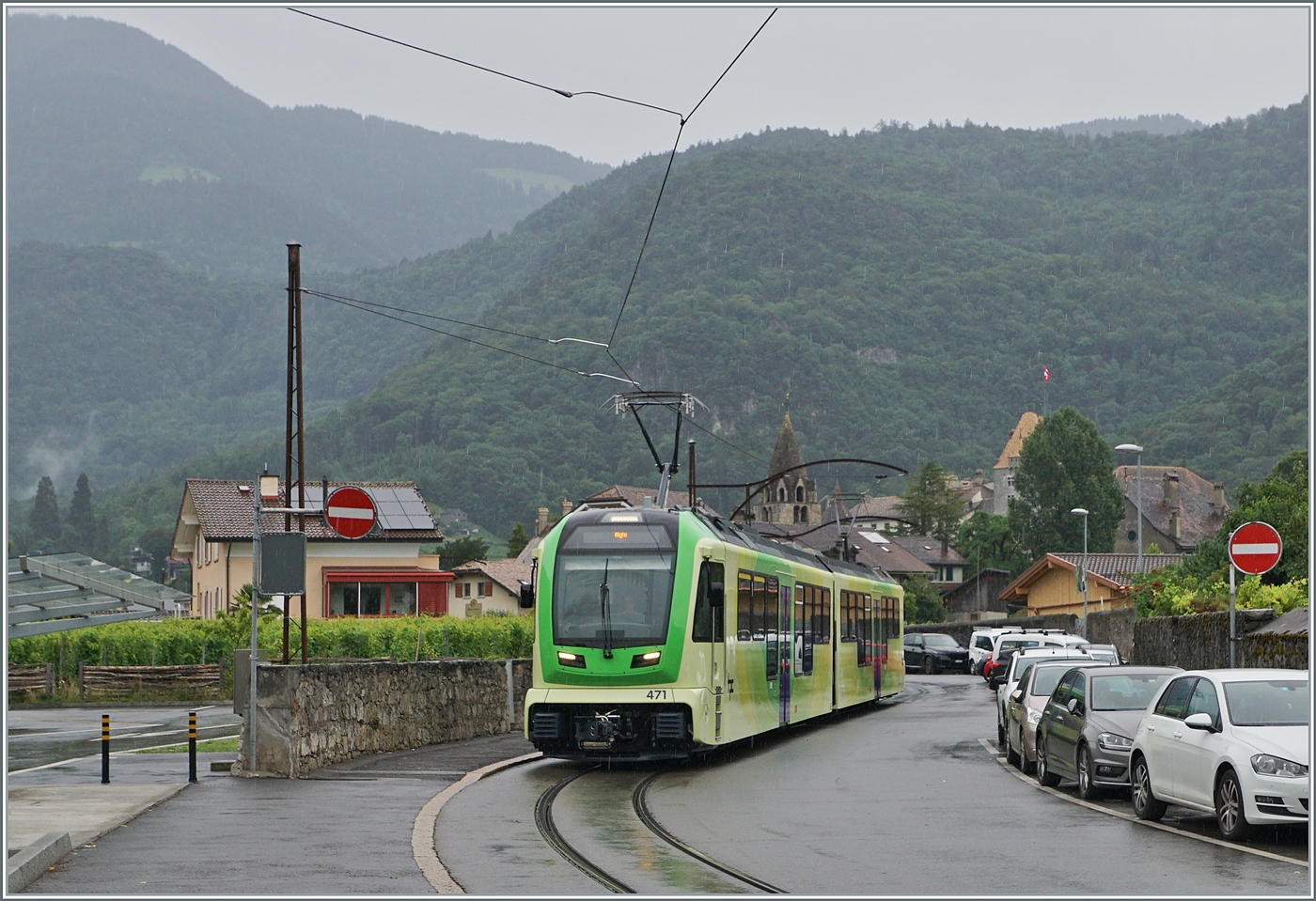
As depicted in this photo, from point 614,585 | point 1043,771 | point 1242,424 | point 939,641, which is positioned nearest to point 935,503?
point 1242,424

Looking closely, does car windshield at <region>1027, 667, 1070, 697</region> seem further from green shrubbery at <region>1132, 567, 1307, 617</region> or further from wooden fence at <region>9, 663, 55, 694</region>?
wooden fence at <region>9, 663, 55, 694</region>

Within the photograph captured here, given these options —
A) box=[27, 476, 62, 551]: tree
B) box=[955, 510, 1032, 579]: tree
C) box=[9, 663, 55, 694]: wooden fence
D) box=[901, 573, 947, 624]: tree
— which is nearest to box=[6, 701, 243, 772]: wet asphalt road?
box=[9, 663, 55, 694]: wooden fence

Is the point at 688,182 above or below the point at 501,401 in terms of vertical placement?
above

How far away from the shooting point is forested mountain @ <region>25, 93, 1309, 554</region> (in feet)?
475

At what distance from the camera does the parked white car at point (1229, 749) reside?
12758 millimetres

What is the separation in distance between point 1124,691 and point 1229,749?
4.46 m

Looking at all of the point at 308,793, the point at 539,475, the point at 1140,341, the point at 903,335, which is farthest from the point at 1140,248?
the point at 308,793

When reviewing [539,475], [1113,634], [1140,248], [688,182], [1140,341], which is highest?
[688,182]

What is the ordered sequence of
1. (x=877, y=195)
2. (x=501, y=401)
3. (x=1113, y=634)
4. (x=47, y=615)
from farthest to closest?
(x=877, y=195) → (x=501, y=401) → (x=1113, y=634) → (x=47, y=615)

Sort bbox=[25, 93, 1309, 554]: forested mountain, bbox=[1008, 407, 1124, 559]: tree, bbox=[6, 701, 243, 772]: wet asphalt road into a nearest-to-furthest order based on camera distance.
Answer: bbox=[6, 701, 243, 772]: wet asphalt road
bbox=[1008, 407, 1124, 559]: tree
bbox=[25, 93, 1309, 554]: forested mountain

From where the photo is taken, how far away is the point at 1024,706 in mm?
20797

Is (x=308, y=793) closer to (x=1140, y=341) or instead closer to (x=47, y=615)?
(x=47, y=615)

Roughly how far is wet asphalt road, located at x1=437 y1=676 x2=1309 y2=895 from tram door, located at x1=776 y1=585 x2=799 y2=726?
3.21 m

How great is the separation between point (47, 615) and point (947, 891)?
726 centimetres
